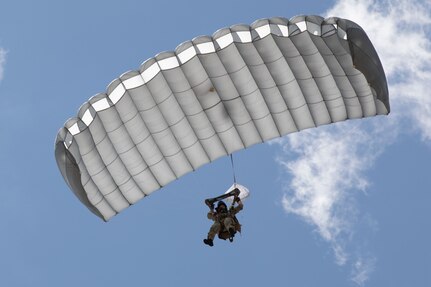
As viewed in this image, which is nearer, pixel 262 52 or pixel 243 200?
pixel 262 52

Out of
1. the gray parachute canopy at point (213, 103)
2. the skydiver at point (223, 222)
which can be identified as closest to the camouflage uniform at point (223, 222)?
the skydiver at point (223, 222)

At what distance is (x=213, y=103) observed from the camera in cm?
2884

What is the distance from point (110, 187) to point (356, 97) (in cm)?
641

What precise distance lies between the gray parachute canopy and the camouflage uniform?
1.51 m

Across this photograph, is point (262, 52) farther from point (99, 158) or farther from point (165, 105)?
point (99, 158)

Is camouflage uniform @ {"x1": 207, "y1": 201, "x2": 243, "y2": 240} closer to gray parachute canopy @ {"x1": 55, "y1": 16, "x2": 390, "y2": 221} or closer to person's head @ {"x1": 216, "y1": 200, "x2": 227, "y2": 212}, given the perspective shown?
person's head @ {"x1": 216, "y1": 200, "x2": 227, "y2": 212}

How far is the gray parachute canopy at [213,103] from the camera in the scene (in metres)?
27.7

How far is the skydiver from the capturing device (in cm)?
2902

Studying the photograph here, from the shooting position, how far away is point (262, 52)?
28.0 metres

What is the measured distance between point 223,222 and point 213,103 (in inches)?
114

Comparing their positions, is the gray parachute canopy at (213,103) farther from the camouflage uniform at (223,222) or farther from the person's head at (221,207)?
the camouflage uniform at (223,222)

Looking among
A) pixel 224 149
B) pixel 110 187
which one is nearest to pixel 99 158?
pixel 110 187

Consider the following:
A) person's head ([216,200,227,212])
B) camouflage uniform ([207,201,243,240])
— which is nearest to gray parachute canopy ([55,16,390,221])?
person's head ([216,200,227,212])

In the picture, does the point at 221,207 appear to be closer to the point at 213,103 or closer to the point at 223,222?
the point at 223,222
